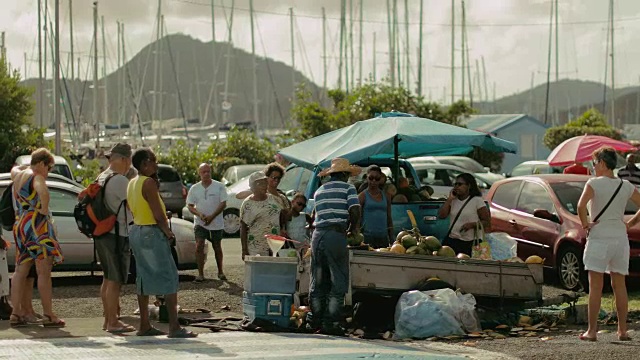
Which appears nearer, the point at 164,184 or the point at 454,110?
the point at 164,184

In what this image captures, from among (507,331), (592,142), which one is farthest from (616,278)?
(592,142)

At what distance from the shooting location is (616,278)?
12.1m

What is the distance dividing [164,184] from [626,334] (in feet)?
73.7

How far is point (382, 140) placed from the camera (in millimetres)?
15578

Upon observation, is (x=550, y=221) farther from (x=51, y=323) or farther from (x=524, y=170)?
(x=524, y=170)

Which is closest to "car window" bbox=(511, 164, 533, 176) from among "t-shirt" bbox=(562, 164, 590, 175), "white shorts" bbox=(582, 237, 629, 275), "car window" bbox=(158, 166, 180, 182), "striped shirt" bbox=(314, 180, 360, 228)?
"car window" bbox=(158, 166, 180, 182)

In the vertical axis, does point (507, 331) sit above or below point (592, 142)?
below

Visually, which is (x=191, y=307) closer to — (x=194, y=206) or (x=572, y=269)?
(x=194, y=206)

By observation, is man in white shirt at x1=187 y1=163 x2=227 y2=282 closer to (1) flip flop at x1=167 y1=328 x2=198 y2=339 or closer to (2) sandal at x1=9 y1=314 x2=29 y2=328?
(2) sandal at x1=9 y1=314 x2=29 y2=328

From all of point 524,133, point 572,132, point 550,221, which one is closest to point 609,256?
point 550,221

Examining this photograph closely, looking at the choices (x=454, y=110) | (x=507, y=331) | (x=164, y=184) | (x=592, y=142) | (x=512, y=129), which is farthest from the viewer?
(x=512, y=129)

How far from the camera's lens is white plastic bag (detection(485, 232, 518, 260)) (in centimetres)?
1451

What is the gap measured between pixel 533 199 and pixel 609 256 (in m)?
6.01

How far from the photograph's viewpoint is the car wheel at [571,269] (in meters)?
16.6
